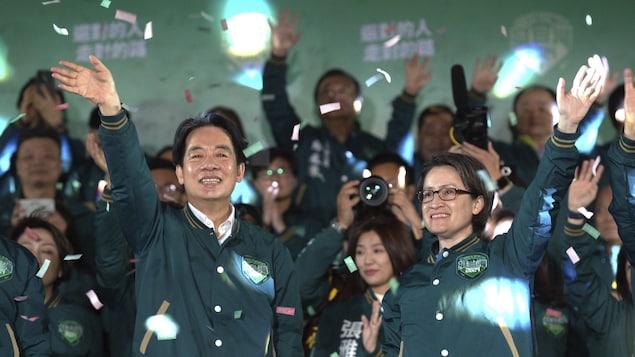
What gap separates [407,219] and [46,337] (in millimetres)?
1598

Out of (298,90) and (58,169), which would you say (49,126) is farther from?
(298,90)

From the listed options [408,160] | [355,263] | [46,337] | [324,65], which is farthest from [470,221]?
[324,65]

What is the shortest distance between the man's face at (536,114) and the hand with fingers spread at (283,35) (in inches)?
50.7

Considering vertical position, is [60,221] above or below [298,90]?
below

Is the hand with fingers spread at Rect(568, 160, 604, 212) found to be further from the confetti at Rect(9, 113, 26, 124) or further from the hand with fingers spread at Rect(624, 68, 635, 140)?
the confetti at Rect(9, 113, 26, 124)

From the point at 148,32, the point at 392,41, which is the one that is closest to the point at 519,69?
the point at 392,41

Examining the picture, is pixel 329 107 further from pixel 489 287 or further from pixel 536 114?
pixel 489 287

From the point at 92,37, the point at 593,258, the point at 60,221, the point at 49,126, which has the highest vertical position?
the point at 92,37

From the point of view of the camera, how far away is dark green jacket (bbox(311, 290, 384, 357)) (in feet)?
13.4

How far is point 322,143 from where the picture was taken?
556 cm

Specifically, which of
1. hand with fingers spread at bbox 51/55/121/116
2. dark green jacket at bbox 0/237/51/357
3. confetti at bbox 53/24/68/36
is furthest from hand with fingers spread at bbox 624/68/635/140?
confetti at bbox 53/24/68/36

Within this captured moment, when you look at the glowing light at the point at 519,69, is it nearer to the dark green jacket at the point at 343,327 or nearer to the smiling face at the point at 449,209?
the dark green jacket at the point at 343,327

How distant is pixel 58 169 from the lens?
18.3 feet

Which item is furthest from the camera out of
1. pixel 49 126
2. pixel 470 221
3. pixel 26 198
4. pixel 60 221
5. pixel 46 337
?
pixel 49 126
